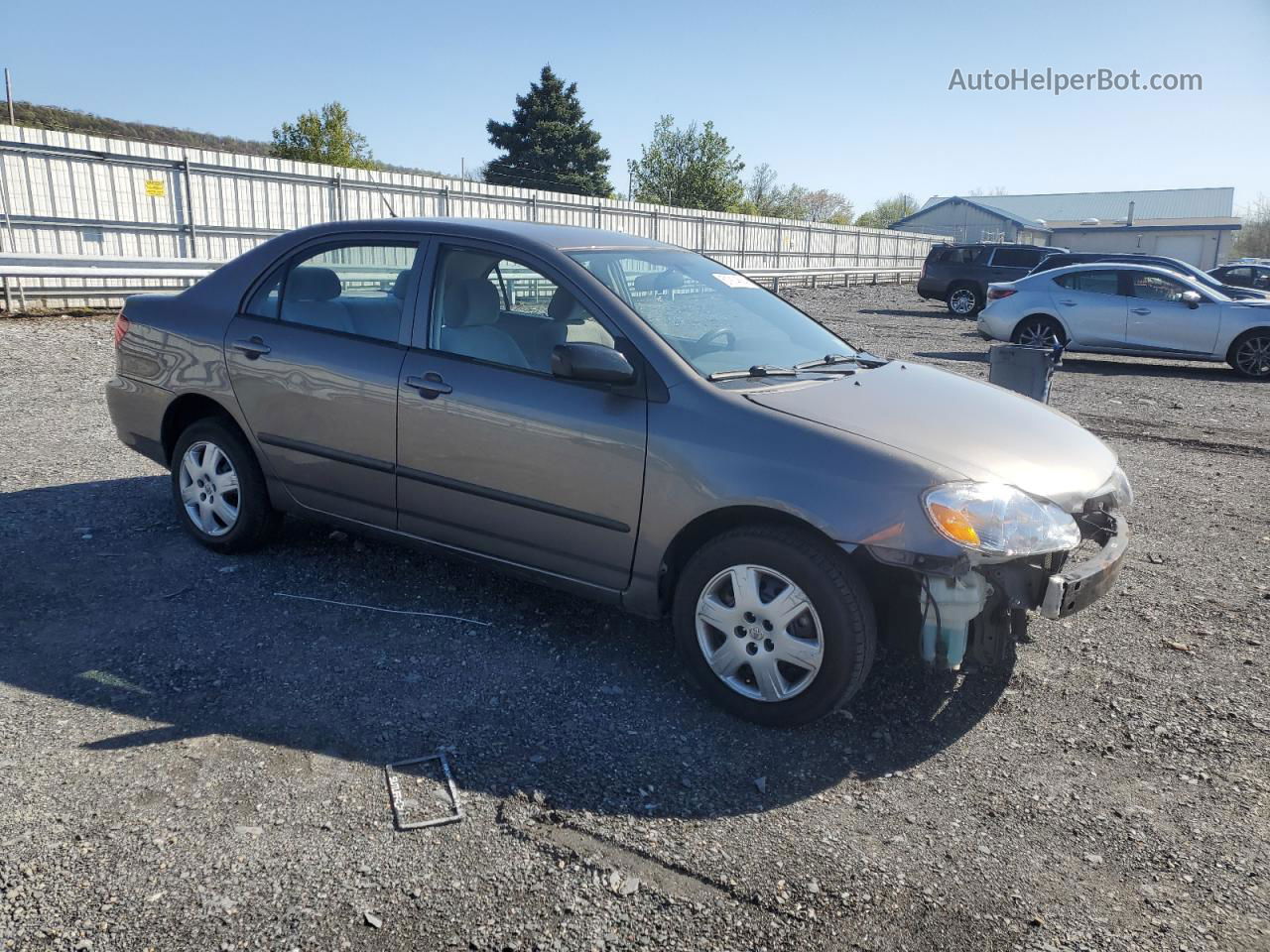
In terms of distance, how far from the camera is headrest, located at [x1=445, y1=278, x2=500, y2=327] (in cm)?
430

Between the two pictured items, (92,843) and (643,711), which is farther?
(643,711)

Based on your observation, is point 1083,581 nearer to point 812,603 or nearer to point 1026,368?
point 812,603

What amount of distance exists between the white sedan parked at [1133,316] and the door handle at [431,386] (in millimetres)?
12857

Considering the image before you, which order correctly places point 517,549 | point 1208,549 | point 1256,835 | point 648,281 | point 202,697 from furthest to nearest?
point 1208,549, point 648,281, point 517,549, point 202,697, point 1256,835

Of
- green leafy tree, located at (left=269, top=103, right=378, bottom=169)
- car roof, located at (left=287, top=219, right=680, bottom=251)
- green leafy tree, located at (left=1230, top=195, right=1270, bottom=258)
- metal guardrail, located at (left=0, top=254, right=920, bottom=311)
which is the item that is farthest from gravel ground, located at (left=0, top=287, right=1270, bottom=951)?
green leafy tree, located at (left=1230, top=195, right=1270, bottom=258)

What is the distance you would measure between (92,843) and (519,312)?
101 inches

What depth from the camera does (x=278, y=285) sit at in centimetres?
485

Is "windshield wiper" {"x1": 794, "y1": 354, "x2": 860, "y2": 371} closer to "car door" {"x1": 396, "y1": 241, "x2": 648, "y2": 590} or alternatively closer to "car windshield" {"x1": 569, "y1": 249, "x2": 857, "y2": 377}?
"car windshield" {"x1": 569, "y1": 249, "x2": 857, "y2": 377}

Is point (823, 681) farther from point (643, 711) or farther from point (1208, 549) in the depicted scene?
point (1208, 549)

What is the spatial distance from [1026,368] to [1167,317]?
787 centimetres

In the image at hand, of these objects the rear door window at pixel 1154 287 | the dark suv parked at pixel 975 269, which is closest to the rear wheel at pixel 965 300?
the dark suv parked at pixel 975 269

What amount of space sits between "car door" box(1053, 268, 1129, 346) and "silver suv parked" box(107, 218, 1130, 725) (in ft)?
37.6

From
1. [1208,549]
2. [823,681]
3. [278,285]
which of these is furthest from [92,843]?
[1208,549]

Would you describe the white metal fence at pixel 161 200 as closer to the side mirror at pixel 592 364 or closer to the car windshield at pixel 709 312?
the car windshield at pixel 709 312
